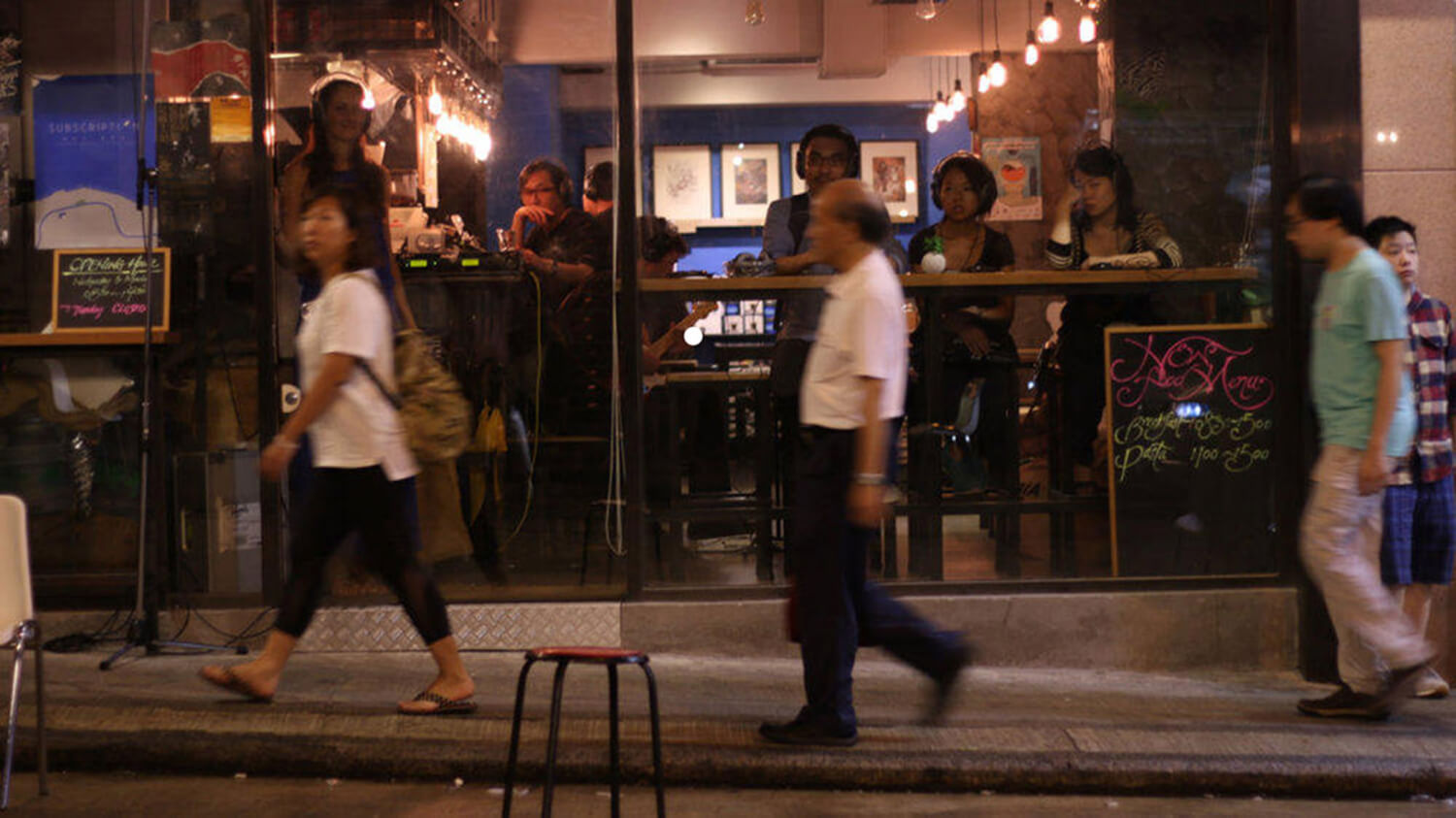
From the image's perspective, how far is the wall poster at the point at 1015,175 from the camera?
24.9 ft

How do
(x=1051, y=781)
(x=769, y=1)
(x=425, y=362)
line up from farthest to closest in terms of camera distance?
(x=769, y=1), (x=425, y=362), (x=1051, y=781)

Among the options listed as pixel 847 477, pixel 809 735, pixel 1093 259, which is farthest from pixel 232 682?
pixel 1093 259

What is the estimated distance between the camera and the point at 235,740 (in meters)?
5.59

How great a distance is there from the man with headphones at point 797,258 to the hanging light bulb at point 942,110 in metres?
0.42

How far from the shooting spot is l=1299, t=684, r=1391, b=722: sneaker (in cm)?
607

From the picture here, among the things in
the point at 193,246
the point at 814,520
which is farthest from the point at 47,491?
the point at 814,520

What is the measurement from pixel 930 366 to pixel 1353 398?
7.02 ft

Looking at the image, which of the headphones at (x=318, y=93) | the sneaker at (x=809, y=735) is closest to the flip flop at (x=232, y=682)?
the sneaker at (x=809, y=735)

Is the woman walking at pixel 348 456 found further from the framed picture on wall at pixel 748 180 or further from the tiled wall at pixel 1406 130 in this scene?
the tiled wall at pixel 1406 130

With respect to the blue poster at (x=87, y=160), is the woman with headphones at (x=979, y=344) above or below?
below

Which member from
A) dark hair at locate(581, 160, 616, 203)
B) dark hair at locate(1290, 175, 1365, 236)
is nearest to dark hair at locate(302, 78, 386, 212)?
dark hair at locate(581, 160, 616, 203)

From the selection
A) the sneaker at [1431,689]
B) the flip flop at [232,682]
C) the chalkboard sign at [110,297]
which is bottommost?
the sneaker at [1431,689]

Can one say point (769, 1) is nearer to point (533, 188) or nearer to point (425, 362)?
point (533, 188)

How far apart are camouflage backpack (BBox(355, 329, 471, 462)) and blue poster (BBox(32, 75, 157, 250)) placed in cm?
216
